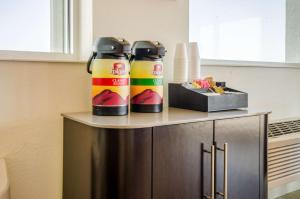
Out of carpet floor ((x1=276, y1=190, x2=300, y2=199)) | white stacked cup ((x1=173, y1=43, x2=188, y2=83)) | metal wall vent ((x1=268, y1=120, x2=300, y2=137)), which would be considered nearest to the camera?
white stacked cup ((x1=173, y1=43, x2=188, y2=83))

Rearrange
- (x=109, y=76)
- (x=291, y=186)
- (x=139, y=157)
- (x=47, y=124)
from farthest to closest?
(x=291, y=186) → (x=47, y=124) → (x=109, y=76) → (x=139, y=157)

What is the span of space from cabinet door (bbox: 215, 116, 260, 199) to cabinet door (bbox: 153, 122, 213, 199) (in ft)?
0.21

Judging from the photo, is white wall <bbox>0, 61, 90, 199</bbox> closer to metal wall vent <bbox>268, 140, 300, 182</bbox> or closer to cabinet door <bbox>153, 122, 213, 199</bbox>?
cabinet door <bbox>153, 122, 213, 199</bbox>

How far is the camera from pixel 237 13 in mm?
2119

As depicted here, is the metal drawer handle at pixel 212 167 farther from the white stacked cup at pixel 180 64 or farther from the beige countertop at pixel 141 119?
the white stacked cup at pixel 180 64

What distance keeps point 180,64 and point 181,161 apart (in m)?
0.58

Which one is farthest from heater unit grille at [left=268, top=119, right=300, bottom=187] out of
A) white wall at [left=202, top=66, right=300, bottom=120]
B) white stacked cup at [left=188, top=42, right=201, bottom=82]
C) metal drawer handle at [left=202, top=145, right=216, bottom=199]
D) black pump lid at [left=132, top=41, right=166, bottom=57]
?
black pump lid at [left=132, top=41, right=166, bottom=57]

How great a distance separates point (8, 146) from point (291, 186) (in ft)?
6.66

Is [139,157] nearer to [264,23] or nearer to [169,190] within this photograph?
[169,190]

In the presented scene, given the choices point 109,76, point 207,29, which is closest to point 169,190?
point 109,76

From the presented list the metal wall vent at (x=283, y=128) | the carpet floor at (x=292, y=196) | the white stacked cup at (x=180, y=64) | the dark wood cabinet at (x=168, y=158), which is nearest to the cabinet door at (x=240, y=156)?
the dark wood cabinet at (x=168, y=158)

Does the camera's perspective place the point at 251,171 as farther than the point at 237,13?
No

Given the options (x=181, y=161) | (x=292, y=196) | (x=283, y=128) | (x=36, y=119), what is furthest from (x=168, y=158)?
(x=292, y=196)

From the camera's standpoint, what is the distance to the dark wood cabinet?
0.95m
